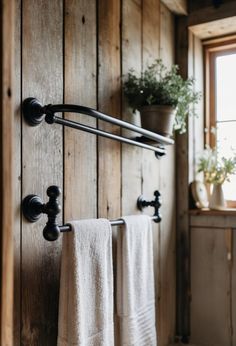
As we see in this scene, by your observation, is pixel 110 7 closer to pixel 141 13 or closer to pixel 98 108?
pixel 141 13

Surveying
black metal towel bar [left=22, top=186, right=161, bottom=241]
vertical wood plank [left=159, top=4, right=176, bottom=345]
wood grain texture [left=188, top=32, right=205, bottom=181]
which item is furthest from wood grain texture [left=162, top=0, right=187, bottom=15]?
black metal towel bar [left=22, top=186, right=161, bottom=241]

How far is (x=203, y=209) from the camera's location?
1.97 metres

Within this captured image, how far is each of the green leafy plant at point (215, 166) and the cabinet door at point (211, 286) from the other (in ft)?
0.90

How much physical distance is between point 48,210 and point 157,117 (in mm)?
670

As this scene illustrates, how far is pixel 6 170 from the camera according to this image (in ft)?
2.21

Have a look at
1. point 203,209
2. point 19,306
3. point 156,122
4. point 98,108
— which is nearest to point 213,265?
point 203,209

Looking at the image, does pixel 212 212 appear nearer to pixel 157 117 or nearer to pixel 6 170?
pixel 157 117

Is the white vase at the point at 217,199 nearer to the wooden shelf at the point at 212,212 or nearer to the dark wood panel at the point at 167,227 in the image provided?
the wooden shelf at the point at 212,212

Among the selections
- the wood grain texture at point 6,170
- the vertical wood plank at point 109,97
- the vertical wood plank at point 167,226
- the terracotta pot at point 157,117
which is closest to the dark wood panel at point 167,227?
the vertical wood plank at point 167,226

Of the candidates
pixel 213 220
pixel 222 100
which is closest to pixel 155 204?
pixel 213 220

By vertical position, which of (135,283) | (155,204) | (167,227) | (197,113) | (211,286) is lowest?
(211,286)

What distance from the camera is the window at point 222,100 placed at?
2070 mm

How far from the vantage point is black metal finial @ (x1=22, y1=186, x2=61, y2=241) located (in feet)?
3.28

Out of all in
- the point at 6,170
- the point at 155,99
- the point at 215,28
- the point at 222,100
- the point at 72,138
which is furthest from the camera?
the point at 222,100
